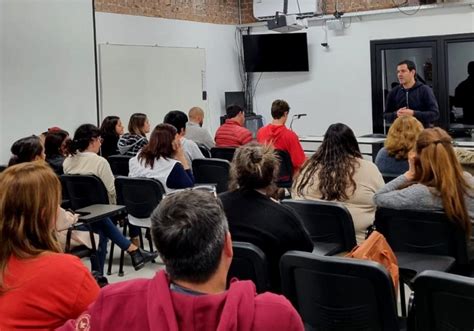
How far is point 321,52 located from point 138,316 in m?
8.23

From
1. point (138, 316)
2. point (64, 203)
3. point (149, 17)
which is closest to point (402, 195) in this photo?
point (138, 316)

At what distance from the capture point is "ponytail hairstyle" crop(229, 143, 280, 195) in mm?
2672

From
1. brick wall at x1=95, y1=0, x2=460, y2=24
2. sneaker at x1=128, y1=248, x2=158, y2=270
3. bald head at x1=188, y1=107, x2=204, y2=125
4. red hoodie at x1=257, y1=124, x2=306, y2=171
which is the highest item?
brick wall at x1=95, y1=0, x2=460, y2=24

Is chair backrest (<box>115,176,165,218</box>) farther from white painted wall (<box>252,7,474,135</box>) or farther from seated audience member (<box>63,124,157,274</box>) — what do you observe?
white painted wall (<box>252,7,474,135</box>)

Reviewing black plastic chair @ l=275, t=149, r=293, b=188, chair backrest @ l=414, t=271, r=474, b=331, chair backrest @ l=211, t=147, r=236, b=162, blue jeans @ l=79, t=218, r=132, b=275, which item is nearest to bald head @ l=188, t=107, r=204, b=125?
chair backrest @ l=211, t=147, r=236, b=162

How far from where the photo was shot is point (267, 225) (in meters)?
2.60

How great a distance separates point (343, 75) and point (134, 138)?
4201 millimetres

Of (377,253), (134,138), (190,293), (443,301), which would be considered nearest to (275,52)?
(134,138)

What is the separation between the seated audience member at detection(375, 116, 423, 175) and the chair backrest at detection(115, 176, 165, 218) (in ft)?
5.51

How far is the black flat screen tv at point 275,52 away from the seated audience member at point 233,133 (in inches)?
116

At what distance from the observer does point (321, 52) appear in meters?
9.16

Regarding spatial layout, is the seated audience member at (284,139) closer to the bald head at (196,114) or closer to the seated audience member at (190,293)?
the bald head at (196,114)

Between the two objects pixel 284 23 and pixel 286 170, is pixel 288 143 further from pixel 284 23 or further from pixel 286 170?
pixel 284 23

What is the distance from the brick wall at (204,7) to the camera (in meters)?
7.93
